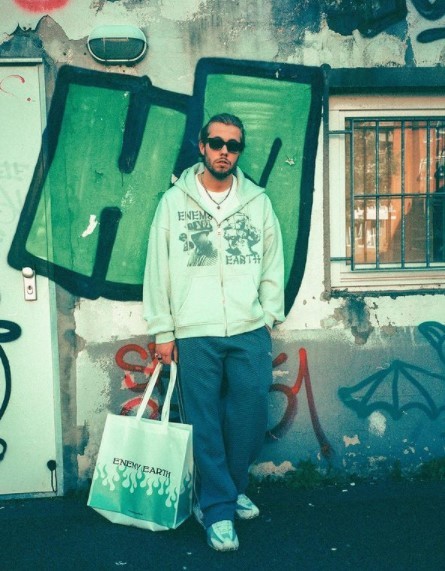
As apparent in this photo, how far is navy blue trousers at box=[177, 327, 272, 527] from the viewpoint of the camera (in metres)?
3.53

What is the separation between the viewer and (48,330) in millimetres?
3973

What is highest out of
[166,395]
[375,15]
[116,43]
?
[375,15]

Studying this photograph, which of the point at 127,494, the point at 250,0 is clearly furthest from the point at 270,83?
the point at 127,494

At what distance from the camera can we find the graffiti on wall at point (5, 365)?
3961 millimetres

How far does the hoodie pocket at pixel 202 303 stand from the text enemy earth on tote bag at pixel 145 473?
0.40m

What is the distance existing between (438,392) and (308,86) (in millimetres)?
2053

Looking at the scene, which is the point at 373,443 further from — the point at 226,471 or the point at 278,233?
the point at 278,233

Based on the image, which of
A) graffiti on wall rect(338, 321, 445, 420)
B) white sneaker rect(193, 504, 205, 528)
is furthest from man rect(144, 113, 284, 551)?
graffiti on wall rect(338, 321, 445, 420)

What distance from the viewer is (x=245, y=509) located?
12.1 feet

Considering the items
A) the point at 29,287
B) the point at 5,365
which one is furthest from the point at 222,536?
the point at 29,287

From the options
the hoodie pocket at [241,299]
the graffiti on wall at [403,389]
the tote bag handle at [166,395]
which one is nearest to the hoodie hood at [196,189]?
the hoodie pocket at [241,299]

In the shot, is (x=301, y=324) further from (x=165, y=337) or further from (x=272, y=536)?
(x=272, y=536)

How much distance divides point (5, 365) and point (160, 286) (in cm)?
112

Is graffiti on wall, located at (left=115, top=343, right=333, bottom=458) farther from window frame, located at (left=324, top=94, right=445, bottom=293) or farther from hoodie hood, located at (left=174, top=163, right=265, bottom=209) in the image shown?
hoodie hood, located at (left=174, top=163, right=265, bottom=209)
